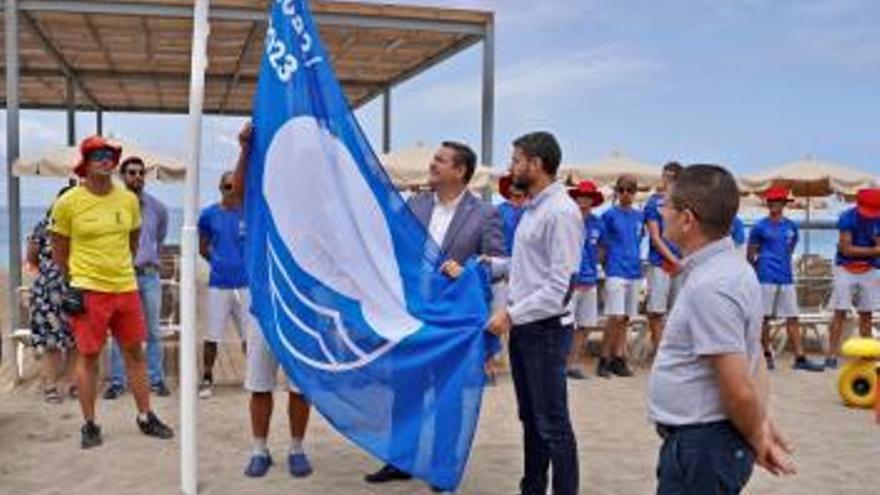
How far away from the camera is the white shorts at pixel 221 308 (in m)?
8.80

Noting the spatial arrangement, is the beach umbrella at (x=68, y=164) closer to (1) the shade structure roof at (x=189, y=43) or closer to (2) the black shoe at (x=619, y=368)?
(1) the shade structure roof at (x=189, y=43)

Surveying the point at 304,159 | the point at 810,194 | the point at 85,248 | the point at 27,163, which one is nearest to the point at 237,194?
the point at 304,159

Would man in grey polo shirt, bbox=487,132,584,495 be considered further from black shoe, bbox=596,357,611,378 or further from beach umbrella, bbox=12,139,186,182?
beach umbrella, bbox=12,139,186,182

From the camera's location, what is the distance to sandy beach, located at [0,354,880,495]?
5.90m

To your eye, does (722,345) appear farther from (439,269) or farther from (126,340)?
(126,340)

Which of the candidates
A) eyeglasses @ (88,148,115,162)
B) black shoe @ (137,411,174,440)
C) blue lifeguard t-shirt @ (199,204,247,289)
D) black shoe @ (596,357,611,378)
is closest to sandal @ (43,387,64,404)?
blue lifeguard t-shirt @ (199,204,247,289)

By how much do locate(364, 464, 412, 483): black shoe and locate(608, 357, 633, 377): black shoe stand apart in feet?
15.8

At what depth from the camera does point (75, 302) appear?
6570 millimetres

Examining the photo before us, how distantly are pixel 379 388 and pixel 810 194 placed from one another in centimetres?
1342

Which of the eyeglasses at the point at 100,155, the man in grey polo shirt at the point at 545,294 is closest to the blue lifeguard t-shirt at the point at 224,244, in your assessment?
the eyeglasses at the point at 100,155

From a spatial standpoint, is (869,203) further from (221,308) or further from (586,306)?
(221,308)

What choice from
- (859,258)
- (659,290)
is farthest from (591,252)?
(859,258)

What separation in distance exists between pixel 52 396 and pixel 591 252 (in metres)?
5.08

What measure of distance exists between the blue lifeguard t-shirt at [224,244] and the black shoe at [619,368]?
3.84 meters
